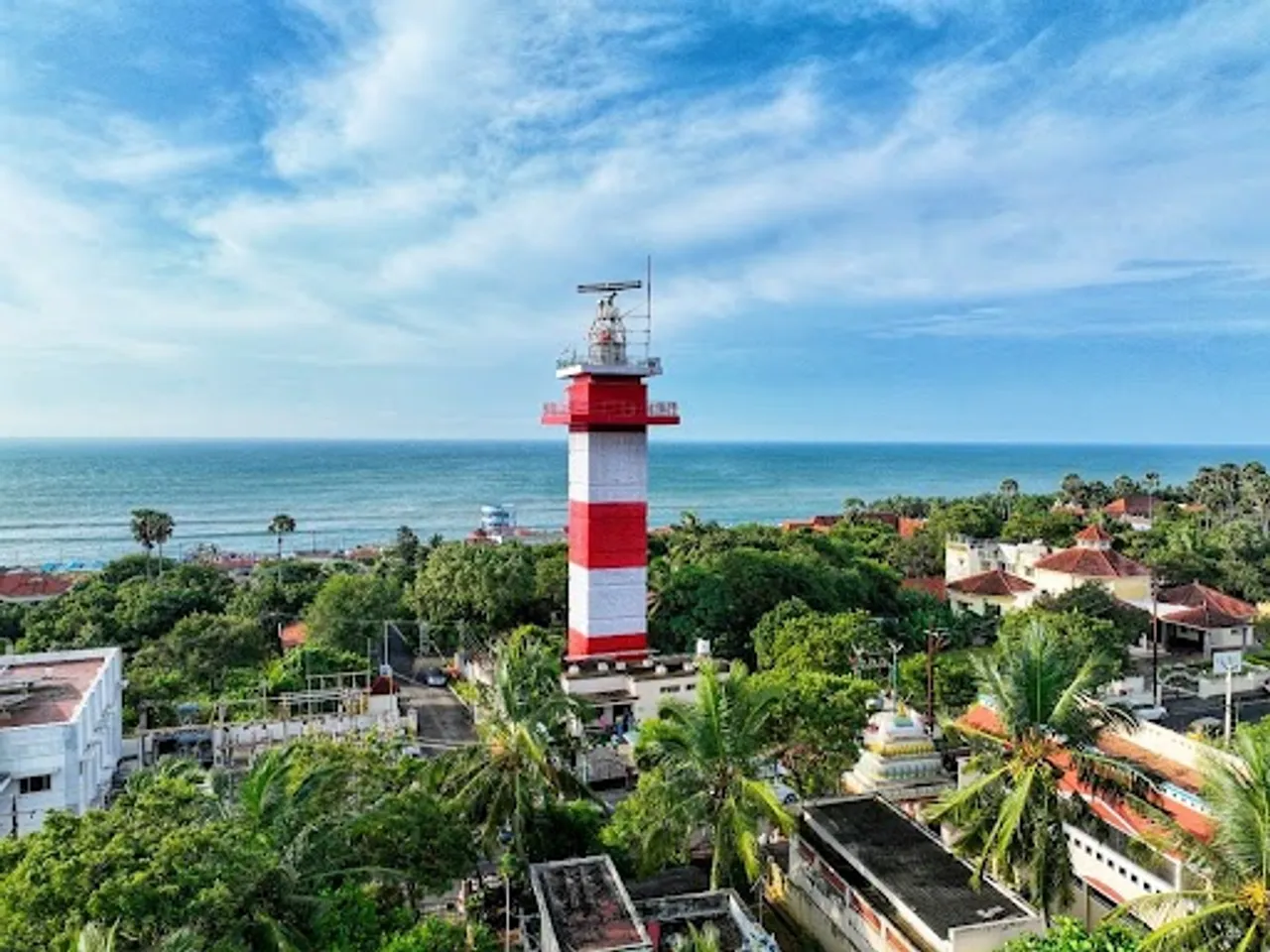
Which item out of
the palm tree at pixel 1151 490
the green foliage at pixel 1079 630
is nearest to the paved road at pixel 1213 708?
the green foliage at pixel 1079 630

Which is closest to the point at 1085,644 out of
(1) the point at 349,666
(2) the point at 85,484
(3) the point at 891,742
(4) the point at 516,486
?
(3) the point at 891,742

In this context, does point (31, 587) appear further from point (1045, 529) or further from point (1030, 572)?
point (1045, 529)

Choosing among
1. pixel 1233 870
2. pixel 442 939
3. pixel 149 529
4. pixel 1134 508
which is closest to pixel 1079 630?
pixel 1233 870

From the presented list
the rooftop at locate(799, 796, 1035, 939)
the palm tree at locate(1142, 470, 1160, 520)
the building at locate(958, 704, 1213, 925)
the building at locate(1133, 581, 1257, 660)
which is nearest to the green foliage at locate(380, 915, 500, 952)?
the rooftop at locate(799, 796, 1035, 939)

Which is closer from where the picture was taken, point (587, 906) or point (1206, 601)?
point (587, 906)

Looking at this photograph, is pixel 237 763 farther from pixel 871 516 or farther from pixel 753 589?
pixel 871 516

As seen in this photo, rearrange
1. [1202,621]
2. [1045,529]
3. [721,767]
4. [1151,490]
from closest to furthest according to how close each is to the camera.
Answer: [721,767]
[1202,621]
[1045,529]
[1151,490]
